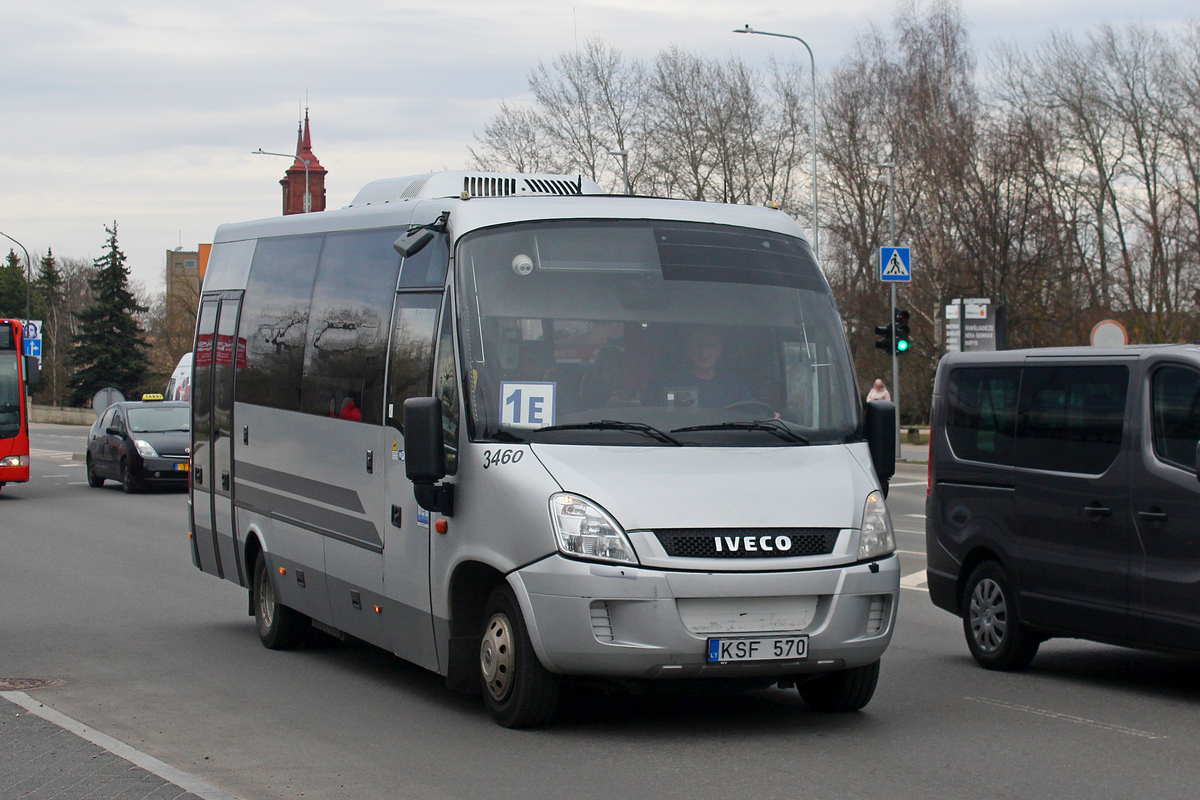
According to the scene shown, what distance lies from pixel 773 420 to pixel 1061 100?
1819 inches

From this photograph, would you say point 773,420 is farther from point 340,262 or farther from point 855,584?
point 340,262

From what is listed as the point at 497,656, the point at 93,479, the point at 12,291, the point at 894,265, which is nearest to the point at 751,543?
the point at 497,656

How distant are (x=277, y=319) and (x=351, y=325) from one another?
146 centimetres

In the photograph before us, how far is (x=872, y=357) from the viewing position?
59969 millimetres

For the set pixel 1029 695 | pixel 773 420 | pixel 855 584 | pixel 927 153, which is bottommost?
pixel 1029 695

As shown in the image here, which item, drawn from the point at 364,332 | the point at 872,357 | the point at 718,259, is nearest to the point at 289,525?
the point at 364,332

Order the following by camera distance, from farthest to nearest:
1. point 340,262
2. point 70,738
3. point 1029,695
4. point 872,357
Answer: point 872,357
point 340,262
point 1029,695
point 70,738

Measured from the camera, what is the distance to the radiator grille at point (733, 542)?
668cm

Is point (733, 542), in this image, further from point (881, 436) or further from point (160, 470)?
point (160, 470)

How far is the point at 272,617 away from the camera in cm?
1036

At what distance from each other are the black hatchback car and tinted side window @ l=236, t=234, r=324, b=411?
52.8ft

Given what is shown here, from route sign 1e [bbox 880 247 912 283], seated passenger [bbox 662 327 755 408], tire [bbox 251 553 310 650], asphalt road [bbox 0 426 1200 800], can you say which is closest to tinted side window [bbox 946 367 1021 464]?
asphalt road [bbox 0 426 1200 800]

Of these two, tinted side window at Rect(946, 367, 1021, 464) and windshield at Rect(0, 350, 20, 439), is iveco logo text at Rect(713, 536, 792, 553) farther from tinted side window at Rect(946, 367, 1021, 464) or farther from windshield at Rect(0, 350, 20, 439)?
windshield at Rect(0, 350, 20, 439)

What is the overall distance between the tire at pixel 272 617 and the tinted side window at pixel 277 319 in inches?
47.6
